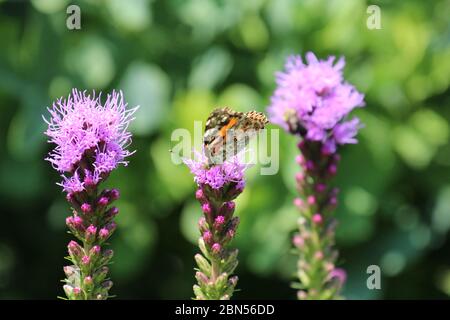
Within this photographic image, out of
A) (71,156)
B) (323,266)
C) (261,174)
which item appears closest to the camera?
(71,156)

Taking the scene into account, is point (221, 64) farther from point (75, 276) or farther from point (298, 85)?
point (75, 276)

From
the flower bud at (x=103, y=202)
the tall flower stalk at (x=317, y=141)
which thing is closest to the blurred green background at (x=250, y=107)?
the tall flower stalk at (x=317, y=141)

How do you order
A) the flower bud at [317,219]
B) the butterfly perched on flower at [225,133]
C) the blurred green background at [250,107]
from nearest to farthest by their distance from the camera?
the butterfly perched on flower at [225,133]
the flower bud at [317,219]
the blurred green background at [250,107]

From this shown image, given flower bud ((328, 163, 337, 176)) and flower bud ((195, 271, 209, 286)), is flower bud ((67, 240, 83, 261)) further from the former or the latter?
flower bud ((328, 163, 337, 176))

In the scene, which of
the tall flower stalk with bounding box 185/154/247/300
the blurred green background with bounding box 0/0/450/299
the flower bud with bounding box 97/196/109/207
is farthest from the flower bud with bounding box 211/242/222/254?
the blurred green background with bounding box 0/0/450/299

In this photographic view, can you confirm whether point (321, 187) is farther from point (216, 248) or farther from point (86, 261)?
point (86, 261)

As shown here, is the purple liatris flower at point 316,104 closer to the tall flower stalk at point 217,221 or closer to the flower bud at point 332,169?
the flower bud at point 332,169

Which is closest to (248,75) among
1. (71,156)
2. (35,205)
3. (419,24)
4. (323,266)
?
(419,24)

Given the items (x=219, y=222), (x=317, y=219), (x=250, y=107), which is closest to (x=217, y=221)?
(x=219, y=222)
